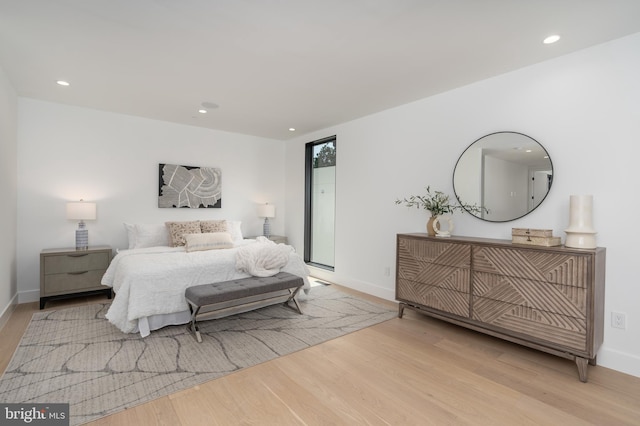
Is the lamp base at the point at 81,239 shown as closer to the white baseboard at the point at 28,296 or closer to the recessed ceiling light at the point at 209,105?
the white baseboard at the point at 28,296

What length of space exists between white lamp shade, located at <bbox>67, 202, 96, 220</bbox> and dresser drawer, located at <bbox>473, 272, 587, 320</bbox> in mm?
4598

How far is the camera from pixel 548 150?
2.76m

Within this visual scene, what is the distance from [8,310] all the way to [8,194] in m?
1.27

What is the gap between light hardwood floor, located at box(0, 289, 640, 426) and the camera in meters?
1.82

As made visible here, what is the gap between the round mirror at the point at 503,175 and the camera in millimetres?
2820

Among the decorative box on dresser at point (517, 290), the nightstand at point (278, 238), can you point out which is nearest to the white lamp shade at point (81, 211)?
the nightstand at point (278, 238)

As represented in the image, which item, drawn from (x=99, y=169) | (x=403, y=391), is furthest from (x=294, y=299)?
(x=99, y=169)

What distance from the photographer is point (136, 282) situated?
2.88m

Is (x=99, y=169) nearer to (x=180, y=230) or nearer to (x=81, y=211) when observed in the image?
(x=81, y=211)

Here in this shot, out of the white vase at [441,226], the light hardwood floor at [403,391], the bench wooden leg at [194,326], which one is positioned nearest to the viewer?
the light hardwood floor at [403,391]

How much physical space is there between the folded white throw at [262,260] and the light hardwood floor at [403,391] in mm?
1151

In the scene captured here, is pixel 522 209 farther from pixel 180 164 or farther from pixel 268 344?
pixel 180 164

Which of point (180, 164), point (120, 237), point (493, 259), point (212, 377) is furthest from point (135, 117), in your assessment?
point (493, 259)

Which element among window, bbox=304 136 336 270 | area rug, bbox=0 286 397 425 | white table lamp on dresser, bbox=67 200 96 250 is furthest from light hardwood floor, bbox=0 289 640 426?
window, bbox=304 136 336 270
